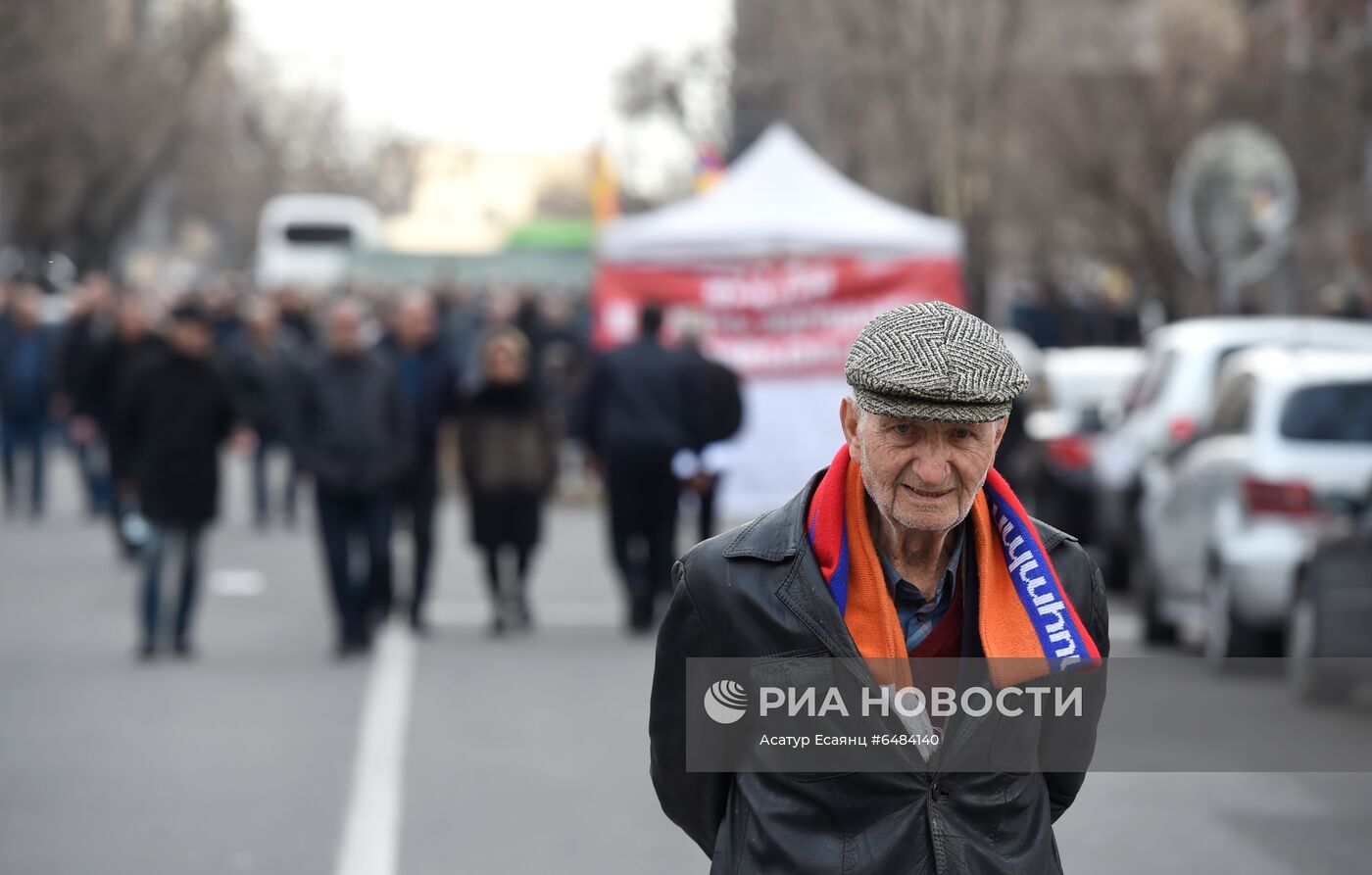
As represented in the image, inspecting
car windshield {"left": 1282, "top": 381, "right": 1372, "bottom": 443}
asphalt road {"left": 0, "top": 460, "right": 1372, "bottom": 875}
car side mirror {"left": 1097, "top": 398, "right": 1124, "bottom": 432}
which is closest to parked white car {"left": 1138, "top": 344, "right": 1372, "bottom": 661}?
car windshield {"left": 1282, "top": 381, "right": 1372, "bottom": 443}

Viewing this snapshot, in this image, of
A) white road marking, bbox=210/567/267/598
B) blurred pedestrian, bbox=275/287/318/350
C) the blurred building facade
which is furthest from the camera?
the blurred building facade

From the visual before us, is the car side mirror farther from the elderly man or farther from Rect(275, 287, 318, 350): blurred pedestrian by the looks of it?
the elderly man

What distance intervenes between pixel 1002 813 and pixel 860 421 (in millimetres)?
570

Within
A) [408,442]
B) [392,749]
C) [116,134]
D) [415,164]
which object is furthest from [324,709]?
[415,164]

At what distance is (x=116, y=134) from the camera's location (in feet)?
117

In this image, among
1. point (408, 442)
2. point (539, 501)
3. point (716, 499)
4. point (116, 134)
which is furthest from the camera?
point (116, 134)

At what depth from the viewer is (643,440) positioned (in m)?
13.9

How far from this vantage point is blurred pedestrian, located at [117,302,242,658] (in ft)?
41.9

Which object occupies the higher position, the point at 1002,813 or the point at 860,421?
the point at 860,421

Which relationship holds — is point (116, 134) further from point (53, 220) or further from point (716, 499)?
point (716, 499)

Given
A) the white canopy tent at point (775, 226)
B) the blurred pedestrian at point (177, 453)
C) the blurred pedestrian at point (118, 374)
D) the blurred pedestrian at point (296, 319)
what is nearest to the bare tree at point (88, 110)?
the blurred pedestrian at point (296, 319)

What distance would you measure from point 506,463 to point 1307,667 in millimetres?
5004

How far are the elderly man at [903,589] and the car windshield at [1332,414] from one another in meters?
8.83

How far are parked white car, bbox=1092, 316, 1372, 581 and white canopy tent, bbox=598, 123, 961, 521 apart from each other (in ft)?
5.96
